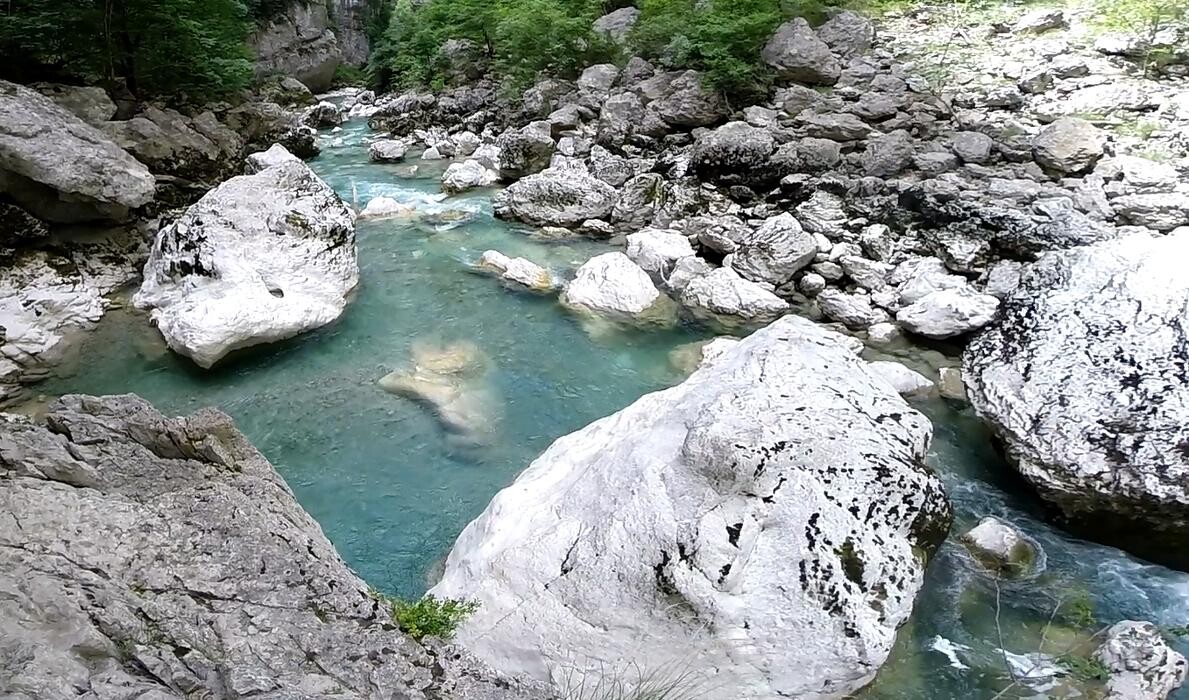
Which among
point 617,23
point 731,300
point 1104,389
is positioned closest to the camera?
point 1104,389

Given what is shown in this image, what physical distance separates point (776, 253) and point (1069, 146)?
15.5 feet

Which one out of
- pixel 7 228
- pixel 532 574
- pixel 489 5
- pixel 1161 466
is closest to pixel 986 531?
pixel 1161 466

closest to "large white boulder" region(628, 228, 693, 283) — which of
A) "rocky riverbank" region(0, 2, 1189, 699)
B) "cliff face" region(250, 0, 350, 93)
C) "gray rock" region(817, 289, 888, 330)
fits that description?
"rocky riverbank" region(0, 2, 1189, 699)

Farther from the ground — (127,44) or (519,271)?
(127,44)

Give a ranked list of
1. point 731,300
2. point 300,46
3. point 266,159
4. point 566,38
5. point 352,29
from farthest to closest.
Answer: point 352,29
point 300,46
point 566,38
point 266,159
point 731,300

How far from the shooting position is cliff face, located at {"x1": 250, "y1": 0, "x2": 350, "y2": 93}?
26.2m

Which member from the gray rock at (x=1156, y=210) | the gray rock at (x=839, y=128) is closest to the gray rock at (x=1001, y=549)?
the gray rock at (x=1156, y=210)

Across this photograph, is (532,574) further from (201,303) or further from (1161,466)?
(201,303)

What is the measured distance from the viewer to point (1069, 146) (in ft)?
33.8

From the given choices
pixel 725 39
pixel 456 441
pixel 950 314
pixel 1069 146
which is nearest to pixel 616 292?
pixel 456 441

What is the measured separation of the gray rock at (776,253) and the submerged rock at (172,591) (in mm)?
6944

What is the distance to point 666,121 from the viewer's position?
14.6 meters

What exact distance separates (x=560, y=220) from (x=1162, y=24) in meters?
11.7

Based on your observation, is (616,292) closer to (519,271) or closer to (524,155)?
(519,271)
